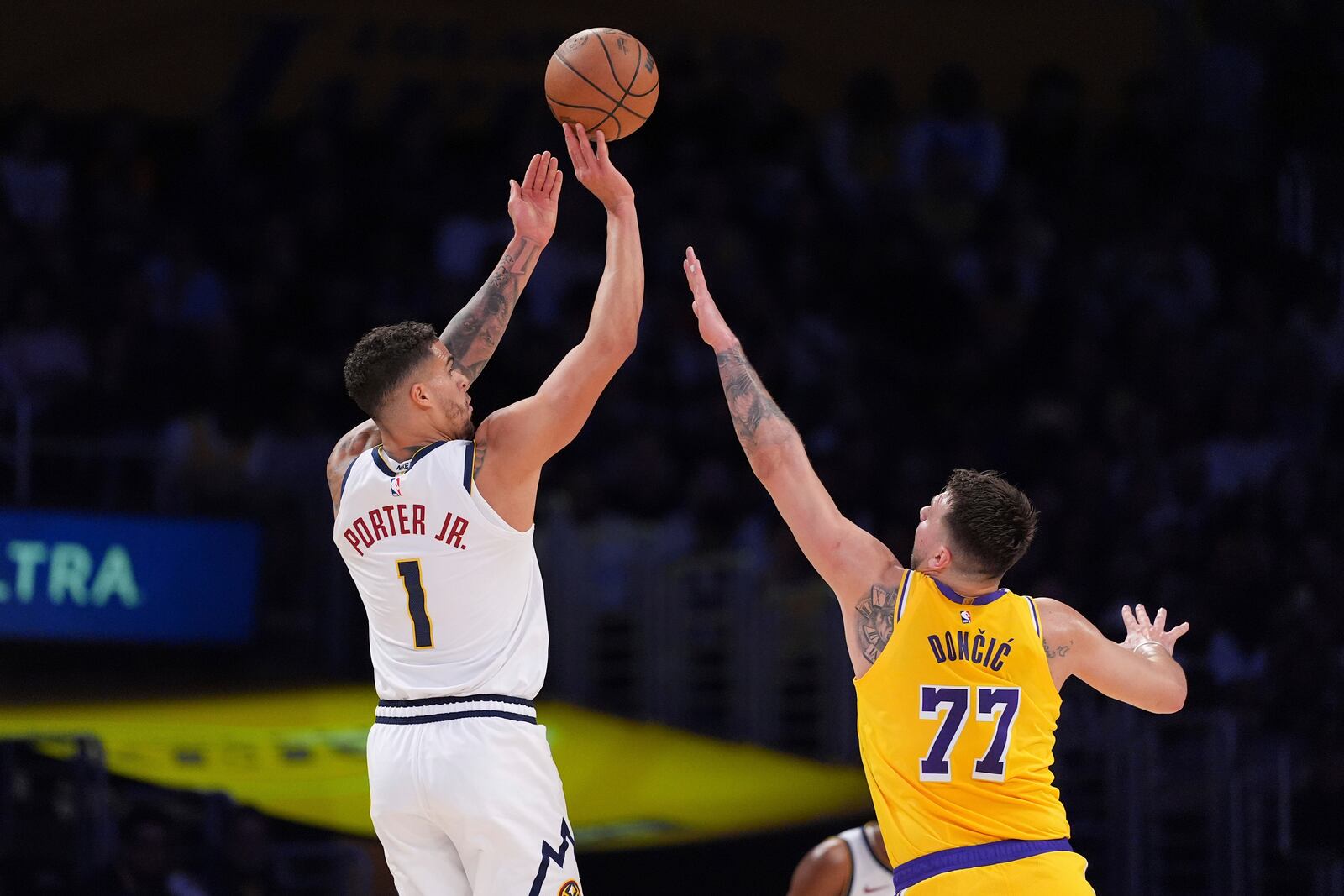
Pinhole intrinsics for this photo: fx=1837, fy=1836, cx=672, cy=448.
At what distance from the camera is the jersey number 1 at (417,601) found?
4.64 metres

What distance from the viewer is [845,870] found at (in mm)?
6109

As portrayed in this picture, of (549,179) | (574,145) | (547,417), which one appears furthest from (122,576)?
(547,417)

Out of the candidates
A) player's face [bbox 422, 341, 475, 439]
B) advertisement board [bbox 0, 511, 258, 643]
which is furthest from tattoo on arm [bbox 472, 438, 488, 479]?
advertisement board [bbox 0, 511, 258, 643]

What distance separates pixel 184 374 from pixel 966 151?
6567 millimetres

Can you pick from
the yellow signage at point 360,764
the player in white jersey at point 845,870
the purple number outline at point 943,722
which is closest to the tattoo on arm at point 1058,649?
the purple number outline at point 943,722

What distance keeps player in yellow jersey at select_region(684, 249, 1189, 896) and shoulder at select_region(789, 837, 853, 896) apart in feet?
4.96

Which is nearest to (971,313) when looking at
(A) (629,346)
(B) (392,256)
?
(B) (392,256)

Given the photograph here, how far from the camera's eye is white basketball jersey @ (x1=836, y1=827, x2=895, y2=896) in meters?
6.12

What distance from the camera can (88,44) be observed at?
1451 cm

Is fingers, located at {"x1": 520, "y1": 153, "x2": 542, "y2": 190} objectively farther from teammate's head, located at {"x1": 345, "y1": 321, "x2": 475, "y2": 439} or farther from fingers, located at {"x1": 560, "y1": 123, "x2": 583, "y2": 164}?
teammate's head, located at {"x1": 345, "y1": 321, "x2": 475, "y2": 439}

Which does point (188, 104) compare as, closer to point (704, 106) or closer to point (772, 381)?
point (704, 106)

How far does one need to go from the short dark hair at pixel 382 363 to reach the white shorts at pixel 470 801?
79cm

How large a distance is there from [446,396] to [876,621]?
1251 millimetres

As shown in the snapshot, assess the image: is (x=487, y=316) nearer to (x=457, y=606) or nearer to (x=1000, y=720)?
(x=457, y=606)
